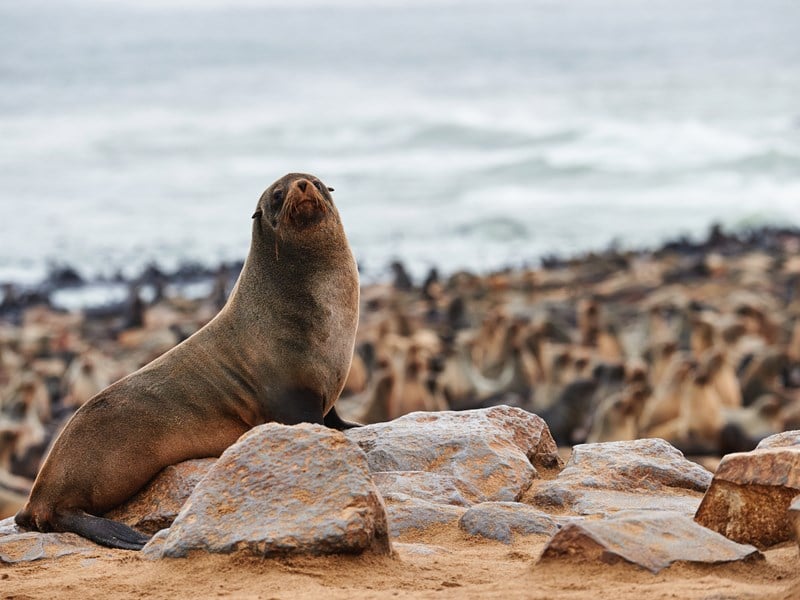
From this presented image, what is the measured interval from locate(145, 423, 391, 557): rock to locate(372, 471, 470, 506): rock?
0.76 m

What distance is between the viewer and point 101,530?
453cm

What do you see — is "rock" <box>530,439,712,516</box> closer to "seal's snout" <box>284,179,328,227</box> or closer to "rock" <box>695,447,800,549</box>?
"rock" <box>695,447,800,549</box>

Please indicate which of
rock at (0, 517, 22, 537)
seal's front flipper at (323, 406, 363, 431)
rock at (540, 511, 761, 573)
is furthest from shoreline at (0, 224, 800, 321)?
rock at (540, 511, 761, 573)

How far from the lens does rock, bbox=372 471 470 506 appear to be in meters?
4.60

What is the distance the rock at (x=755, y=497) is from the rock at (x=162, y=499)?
2062mm

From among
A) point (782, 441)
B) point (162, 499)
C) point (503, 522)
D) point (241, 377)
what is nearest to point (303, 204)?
point (241, 377)

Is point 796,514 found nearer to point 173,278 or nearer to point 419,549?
point 419,549

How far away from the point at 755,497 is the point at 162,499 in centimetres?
233

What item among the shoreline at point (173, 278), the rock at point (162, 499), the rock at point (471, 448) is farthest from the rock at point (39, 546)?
the shoreline at point (173, 278)

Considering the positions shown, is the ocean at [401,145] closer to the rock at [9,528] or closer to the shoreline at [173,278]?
the shoreline at [173,278]

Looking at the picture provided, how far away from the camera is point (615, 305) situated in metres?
21.6

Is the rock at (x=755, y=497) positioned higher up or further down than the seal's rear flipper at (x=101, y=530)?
higher up

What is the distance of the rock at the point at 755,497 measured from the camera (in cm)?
371

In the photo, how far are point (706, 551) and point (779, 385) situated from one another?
11.9 m
